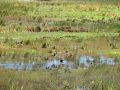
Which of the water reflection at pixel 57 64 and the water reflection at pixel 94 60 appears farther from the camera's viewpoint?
the water reflection at pixel 94 60

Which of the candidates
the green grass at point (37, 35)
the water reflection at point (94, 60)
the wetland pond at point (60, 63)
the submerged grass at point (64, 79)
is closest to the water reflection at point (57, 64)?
the wetland pond at point (60, 63)

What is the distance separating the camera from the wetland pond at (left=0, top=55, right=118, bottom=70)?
66.9ft

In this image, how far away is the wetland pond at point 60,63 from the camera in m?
20.4

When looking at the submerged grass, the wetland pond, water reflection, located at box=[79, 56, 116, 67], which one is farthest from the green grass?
the submerged grass

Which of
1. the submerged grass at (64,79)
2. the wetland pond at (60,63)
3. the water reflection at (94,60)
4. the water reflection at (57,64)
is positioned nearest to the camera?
the submerged grass at (64,79)

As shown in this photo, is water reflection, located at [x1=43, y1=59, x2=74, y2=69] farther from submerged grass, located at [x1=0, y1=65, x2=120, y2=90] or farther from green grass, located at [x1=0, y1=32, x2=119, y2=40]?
green grass, located at [x1=0, y1=32, x2=119, y2=40]

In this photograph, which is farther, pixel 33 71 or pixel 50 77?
pixel 33 71

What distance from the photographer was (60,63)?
21875 millimetres

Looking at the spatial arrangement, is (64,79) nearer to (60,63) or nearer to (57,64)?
(57,64)

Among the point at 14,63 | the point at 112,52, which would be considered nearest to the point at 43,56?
the point at 14,63

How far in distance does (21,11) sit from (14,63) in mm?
27924

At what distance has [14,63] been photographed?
21688 mm

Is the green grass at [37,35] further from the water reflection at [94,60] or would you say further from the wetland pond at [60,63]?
the wetland pond at [60,63]

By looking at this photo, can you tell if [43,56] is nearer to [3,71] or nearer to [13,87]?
[3,71]
